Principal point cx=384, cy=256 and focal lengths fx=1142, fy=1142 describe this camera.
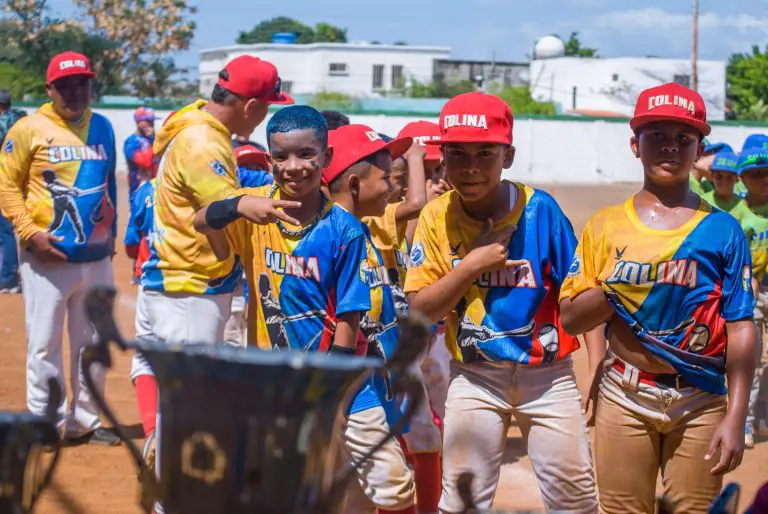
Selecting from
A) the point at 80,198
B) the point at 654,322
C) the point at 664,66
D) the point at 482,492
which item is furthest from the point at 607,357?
the point at 664,66

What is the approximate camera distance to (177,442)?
234cm

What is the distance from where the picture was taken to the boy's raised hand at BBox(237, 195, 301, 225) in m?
3.86

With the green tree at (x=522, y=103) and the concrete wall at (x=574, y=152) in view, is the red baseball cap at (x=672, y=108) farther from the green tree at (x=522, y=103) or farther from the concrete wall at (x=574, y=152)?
the green tree at (x=522, y=103)

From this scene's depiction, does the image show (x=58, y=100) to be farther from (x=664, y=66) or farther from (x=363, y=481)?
(x=664, y=66)

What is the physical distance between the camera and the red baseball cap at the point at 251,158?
7934mm

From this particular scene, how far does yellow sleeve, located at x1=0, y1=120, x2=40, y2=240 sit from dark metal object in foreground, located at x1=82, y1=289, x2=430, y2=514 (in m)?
5.13

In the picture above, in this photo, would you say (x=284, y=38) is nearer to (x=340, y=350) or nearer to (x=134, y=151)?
(x=134, y=151)

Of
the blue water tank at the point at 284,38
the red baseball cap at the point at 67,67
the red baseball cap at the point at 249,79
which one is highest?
the blue water tank at the point at 284,38

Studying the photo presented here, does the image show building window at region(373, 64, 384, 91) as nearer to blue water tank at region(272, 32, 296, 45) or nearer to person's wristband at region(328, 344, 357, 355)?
blue water tank at region(272, 32, 296, 45)

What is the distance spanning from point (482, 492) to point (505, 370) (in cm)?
48

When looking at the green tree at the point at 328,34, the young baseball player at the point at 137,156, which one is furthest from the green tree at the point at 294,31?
the young baseball player at the point at 137,156

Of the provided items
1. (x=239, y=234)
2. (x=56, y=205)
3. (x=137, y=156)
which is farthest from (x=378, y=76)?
(x=239, y=234)

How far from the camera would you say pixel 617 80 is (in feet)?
213

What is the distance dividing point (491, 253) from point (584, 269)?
0.34 m
